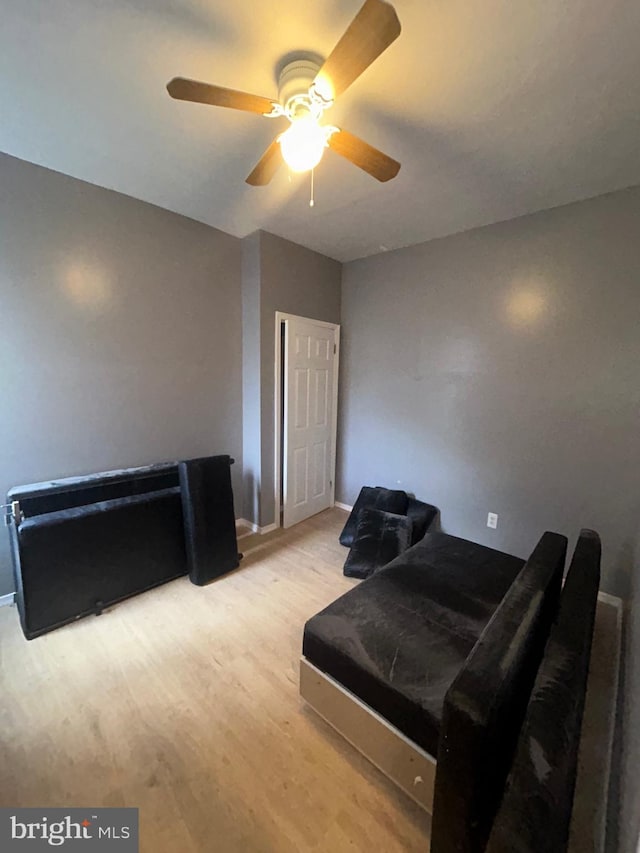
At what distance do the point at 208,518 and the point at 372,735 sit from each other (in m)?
1.63

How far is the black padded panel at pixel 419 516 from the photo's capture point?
2773 mm

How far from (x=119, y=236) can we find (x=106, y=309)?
1.72ft

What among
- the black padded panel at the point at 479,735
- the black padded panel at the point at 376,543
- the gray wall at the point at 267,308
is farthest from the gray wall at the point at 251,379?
the black padded panel at the point at 479,735

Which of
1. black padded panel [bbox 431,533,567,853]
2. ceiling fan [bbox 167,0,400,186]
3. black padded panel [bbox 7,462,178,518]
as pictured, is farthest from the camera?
black padded panel [bbox 7,462,178,518]

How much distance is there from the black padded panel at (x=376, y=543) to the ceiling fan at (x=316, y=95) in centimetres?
224

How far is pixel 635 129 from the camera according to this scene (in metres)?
1.62

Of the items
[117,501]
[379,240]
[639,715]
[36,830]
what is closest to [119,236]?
[117,501]

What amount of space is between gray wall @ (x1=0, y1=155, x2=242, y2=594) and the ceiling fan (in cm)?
130

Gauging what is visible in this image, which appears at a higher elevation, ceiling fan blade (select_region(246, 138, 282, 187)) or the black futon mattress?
ceiling fan blade (select_region(246, 138, 282, 187))

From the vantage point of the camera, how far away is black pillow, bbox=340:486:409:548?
303 centimetres

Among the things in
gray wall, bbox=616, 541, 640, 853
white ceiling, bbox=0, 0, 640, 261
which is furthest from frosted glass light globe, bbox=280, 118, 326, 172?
gray wall, bbox=616, 541, 640, 853

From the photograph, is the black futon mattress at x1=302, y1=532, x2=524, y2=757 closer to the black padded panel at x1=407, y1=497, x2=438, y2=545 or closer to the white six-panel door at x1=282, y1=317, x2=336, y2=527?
the black padded panel at x1=407, y1=497, x2=438, y2=545

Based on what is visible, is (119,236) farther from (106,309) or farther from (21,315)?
(21,315)

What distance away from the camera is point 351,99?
59.1 inches
